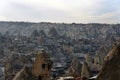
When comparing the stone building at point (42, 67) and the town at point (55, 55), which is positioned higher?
the stone building at point (42, 67)

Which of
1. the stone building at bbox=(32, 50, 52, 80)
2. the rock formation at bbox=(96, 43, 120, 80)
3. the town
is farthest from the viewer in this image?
the town

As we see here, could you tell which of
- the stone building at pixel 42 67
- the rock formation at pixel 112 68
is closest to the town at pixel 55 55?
the stone building at pixel 42 67

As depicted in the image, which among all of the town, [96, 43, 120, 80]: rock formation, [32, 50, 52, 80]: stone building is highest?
[96, 43, 120, 80]: rock formation

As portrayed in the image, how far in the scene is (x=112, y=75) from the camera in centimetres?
1218

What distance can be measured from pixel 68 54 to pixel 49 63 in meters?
60.4

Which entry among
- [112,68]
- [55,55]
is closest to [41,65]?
[112,68]

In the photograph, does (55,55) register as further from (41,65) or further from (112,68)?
(112,68)

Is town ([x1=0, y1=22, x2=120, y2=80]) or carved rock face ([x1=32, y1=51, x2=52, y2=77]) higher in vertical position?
carved rock face ([x1=32, y1=51, x2=52, y2=77])

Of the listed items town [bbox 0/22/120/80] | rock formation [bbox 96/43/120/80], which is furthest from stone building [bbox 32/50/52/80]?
rock formation [bbox 96/43/120/80]

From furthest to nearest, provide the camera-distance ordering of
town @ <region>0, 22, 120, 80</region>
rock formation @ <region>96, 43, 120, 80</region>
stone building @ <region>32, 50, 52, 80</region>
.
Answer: town @ <region>0, 22, 120, 80</region>, stone building @ <region>32, 50, 52, 80</region>, rock formation @ <region>96, 43, 120, 80</region>

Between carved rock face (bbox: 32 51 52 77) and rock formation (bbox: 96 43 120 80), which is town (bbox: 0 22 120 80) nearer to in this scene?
carved rock face (bbox: 32 51 52 77)

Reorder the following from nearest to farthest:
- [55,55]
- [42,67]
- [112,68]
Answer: [112,68], [42,67], [55,55]

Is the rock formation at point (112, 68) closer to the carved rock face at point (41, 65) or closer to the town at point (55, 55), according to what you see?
the town at point (55, 55)

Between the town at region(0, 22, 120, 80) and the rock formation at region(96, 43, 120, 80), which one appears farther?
the town at region(0, 22, 120, 80)
